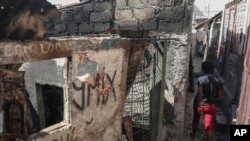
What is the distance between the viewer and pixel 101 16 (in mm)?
4523

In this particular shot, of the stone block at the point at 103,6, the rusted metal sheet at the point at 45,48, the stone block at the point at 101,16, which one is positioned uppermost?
the stone block at the point at 103,6

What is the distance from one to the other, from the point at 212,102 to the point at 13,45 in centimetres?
393

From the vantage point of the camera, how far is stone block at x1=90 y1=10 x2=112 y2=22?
449 centimetres

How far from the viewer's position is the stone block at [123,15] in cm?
436

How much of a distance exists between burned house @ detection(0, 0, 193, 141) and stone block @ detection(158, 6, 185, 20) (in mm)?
14

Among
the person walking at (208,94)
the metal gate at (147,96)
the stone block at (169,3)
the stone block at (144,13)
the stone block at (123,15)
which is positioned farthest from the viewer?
the person walking at (208,94)

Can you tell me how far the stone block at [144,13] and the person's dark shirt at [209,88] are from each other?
162 centimetres

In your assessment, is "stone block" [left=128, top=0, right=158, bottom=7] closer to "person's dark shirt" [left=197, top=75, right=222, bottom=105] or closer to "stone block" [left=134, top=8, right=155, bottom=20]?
"stone block" [left=134, top=8, right=155, bottom=20]

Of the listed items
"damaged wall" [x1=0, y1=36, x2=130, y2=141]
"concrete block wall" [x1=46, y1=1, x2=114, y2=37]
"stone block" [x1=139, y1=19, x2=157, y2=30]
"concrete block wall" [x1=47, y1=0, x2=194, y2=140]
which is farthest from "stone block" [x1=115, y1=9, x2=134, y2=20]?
"damaged wall" [x1=0, y1=36, x2=130, y2=141]

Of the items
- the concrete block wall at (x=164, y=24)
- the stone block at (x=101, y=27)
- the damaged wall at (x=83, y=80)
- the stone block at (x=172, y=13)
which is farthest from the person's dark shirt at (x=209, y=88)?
the damaged wall at (x=83, y=80)

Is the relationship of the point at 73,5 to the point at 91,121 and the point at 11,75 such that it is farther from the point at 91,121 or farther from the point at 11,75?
the point at 11,75

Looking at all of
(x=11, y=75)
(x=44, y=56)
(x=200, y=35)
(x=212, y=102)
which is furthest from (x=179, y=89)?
(x=200, y=35)

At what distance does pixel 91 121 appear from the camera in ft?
9.13

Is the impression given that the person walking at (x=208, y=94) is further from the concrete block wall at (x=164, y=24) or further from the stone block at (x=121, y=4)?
the stone block at (x=121, y=4)
